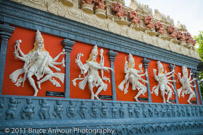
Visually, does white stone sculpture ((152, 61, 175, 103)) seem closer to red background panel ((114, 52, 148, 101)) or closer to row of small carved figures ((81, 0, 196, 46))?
red background panel ((114, 52, 148, 101))

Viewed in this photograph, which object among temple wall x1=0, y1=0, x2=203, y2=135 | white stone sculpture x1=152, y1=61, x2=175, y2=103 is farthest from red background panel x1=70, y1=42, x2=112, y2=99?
white stone sculpture x1=152, y1=61, x2=175, y2=103

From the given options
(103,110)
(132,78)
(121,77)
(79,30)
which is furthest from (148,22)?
(103,110)

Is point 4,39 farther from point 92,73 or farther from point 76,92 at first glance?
point 92,73

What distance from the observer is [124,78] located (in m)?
9.92

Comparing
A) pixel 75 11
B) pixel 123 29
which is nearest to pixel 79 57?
pixel 75 11

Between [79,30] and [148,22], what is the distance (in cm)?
572

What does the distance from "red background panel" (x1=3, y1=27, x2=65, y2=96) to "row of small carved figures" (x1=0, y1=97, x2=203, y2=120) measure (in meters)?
0.53

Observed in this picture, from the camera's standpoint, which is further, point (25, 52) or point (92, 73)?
point (92, 73)

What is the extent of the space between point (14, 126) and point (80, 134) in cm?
252

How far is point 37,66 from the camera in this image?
699 centimetres

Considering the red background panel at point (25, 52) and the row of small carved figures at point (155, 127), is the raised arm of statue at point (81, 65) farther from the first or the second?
the row of small carved figures at point (155, 127)

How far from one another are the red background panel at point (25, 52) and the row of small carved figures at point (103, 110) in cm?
53

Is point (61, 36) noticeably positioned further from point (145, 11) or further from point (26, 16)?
point (145, 11)

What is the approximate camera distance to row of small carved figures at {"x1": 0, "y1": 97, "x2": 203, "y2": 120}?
20.2ft
